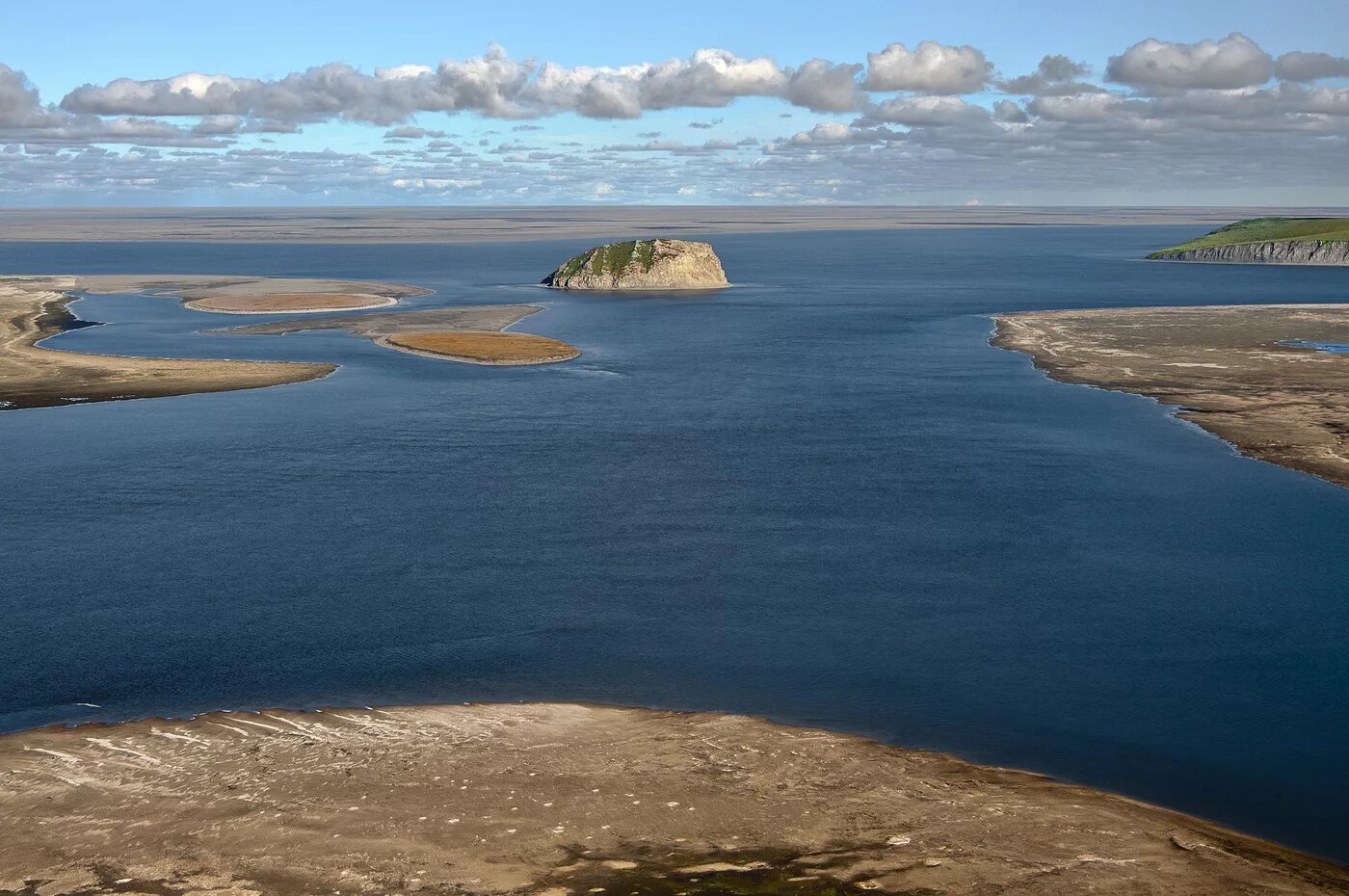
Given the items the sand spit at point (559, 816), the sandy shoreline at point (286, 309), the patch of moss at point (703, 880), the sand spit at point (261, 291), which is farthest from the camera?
the sand spit at point (261, 291)

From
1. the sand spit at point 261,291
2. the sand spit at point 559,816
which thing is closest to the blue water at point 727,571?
the sand spit at point 559,816

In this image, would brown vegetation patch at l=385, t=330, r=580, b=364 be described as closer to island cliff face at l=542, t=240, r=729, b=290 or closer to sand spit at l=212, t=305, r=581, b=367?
sand spit at l=212, t=305, r=581, b=367

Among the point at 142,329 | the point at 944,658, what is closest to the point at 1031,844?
the point at 944,658

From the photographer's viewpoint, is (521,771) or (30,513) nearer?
(521,771)

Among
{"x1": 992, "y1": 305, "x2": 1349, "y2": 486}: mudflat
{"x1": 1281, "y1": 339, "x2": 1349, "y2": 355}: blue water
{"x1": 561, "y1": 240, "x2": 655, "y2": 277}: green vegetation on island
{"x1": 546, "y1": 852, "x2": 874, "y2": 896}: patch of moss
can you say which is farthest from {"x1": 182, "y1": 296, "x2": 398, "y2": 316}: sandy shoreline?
{"x1": 546, "y1": 852, "x2": 874, "y2": 896}: patch of moss

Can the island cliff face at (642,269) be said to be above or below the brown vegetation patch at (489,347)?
above

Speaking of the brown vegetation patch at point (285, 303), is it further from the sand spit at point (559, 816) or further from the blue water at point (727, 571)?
the sand spit at point (559, 816)

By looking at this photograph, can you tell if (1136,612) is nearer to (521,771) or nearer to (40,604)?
(521,771)
